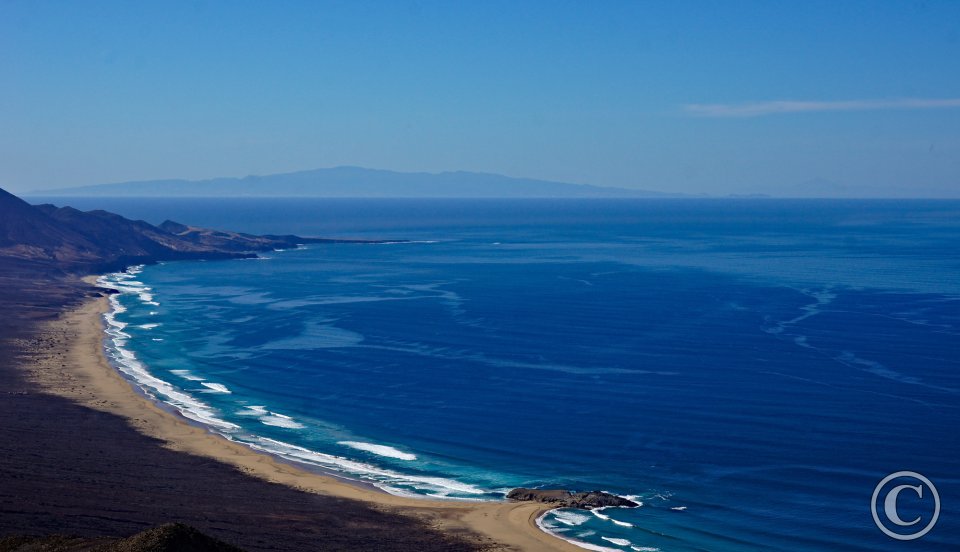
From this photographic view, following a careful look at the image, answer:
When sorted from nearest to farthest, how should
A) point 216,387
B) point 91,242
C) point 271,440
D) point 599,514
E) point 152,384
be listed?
1. point 599,514
2. point 271,440
3. point 216,387
4. point 152,384
5. point 91,242

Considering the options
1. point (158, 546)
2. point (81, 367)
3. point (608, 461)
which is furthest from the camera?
point (81, 367)

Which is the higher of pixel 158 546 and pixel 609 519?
pixel 158 546

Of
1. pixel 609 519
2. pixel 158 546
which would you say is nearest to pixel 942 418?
pixel 609 519

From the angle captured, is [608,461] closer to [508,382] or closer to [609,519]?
[609,519]

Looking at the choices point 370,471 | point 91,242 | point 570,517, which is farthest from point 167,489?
point 91,242

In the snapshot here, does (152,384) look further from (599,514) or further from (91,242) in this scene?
(91,242)

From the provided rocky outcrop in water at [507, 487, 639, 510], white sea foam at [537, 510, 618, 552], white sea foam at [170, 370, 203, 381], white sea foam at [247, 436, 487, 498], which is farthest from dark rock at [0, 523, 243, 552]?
white sea foam at [170, 370, 203, 381]

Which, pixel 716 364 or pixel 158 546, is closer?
pixel 158 546

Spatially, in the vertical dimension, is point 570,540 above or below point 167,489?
below

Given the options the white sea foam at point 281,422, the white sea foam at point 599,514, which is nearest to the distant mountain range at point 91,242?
the white sea foam at point 281,422
